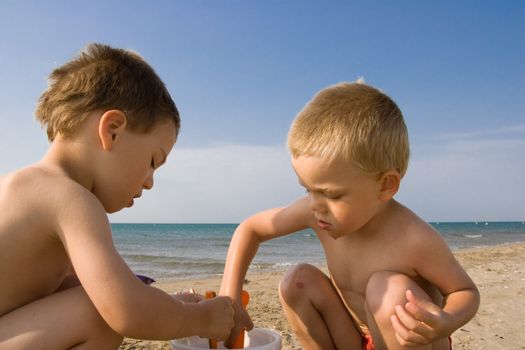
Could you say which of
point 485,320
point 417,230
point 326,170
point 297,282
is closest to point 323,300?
point 297,282

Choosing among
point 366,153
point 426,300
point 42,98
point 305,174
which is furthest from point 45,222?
point 426,300

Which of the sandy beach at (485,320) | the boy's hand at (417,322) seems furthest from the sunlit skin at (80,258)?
the sandy beach at (485,320)

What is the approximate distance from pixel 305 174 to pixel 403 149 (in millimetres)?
423

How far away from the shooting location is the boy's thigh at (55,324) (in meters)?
1.48

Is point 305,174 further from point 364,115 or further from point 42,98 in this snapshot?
point 42,98

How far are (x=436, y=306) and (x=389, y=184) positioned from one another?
516mm

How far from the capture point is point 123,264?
1441mm

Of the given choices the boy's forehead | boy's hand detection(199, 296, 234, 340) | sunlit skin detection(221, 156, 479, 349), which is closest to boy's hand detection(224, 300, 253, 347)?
sunlit skin detection(221, 156, 479, 349)

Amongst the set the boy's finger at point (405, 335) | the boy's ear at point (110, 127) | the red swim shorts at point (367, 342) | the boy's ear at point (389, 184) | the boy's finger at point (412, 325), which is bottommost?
the red swim shorts at point (367, 342)

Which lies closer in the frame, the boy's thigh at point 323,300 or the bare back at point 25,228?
the bare back at point 25,228

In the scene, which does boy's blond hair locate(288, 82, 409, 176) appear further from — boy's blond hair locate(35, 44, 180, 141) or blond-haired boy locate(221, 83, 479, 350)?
boy's blond hair locate(35, 44, 180, 141)

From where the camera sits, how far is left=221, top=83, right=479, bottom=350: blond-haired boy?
1.77 meters

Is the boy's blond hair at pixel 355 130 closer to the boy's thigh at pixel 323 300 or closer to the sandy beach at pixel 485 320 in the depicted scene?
the boy's thigh at pixel 323 300

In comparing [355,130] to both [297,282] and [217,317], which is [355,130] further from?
[217,317]
